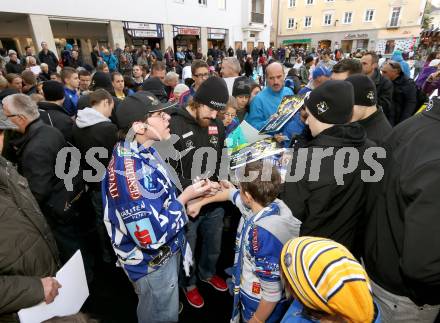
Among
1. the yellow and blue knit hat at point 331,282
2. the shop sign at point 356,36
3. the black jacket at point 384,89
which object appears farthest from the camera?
the shop sign at point 356,36

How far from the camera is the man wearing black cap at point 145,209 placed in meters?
1.58

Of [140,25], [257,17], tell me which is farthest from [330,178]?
[257,17]

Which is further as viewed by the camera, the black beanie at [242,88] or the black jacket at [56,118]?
the black beanie at [242,88]

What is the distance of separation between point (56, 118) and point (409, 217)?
3.72m

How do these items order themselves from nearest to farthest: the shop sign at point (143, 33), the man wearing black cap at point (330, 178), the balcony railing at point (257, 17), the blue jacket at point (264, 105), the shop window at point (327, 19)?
the man wearing black cap at point (330, 178) → the blue jacket at point (264, 105) → the shop sign at point (143, 33) → the balcony railing at point (257, 17) → the shop window at point (327, 19)

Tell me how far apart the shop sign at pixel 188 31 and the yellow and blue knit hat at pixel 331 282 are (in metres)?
21.1

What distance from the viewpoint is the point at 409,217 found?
1126 mm

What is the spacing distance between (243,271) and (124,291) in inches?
69.8

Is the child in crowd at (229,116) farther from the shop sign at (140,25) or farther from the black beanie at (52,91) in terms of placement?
the shop sign at (140,25)

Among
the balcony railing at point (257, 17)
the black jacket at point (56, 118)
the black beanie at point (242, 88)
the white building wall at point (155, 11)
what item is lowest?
the black jacket at point (56, 118)

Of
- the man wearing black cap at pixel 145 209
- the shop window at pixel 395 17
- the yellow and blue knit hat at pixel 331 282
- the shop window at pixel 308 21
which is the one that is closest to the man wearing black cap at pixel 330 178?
the yellow and blue knit hat at pixel 331 282

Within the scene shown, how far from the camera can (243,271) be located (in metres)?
1.84

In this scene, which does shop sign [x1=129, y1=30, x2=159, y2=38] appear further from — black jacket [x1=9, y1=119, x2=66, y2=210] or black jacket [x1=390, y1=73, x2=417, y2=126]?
black jacket [x1=9, y1=119, x2=66, y2=210]

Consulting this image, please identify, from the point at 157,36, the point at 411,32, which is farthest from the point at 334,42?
the point at 157,36
